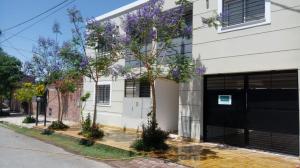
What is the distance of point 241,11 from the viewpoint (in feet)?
40.3

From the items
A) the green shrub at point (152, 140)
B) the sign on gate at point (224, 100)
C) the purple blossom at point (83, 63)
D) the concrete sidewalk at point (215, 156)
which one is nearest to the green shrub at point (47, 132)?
the purple blossom at point (83, 63)

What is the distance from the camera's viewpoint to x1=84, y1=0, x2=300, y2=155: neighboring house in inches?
422

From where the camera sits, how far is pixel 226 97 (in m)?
12.7

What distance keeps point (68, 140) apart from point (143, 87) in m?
4.54

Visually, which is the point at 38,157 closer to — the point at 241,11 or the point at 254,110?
the point at 254,110

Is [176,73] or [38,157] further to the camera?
[176,73]

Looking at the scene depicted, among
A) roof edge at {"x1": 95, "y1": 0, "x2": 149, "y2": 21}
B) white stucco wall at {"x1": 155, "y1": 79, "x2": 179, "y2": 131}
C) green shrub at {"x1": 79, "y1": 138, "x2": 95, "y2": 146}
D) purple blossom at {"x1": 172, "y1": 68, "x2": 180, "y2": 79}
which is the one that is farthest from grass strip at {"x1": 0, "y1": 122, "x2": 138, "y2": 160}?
roof edge at {"x1": 95, "y1": 0, "x2": 149, "y2": 21}

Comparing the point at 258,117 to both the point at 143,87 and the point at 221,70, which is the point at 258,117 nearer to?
the point at 221,70

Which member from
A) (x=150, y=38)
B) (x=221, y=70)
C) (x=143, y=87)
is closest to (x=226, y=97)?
(x=221, y=70)

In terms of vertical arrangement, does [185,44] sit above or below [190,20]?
below

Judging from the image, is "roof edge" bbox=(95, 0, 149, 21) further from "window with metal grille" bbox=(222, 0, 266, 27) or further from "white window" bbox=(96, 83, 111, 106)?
"window with metal grille" bbox=(222, 0, 266, 27)

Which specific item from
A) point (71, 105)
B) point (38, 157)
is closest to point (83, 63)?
point (38, 157)

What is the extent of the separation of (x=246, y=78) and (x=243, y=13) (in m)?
2.34

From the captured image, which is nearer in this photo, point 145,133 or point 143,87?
point 145,133
